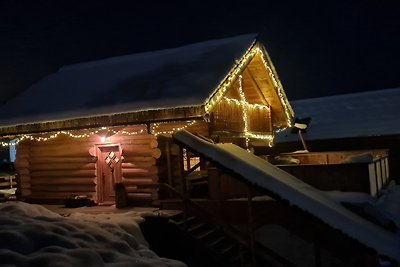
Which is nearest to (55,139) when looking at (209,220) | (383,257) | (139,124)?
(139,124)

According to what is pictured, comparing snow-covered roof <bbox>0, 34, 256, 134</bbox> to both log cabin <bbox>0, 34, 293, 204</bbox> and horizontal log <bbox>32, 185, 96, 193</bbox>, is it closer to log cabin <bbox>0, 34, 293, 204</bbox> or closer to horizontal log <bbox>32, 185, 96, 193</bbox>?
log cabin <bbox>0, 34, 293, 204</bbox>

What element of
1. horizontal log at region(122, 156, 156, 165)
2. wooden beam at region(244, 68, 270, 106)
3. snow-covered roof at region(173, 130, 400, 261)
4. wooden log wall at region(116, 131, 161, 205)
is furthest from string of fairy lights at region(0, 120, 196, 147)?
wooden beam at region(244, 68, 270, 106)

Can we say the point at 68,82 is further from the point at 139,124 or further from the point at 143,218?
the point at 143,218

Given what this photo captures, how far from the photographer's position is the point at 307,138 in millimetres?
27656

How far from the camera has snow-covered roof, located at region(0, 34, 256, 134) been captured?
13.0 metres

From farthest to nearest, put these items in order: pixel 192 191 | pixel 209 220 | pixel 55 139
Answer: pixel 55 139, pixel 192 191, pixel 209 220

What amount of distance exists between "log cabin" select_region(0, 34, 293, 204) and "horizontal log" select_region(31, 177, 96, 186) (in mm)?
39

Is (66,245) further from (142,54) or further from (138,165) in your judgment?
(142,54)

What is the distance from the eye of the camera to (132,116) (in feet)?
42.3

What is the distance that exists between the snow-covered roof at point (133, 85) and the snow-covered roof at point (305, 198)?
2.73 m

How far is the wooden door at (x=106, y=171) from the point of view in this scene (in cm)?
1477

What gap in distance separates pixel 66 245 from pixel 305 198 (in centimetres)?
491

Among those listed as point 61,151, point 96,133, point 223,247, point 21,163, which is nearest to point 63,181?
point 61,151

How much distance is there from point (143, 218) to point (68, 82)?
996 centimetres
